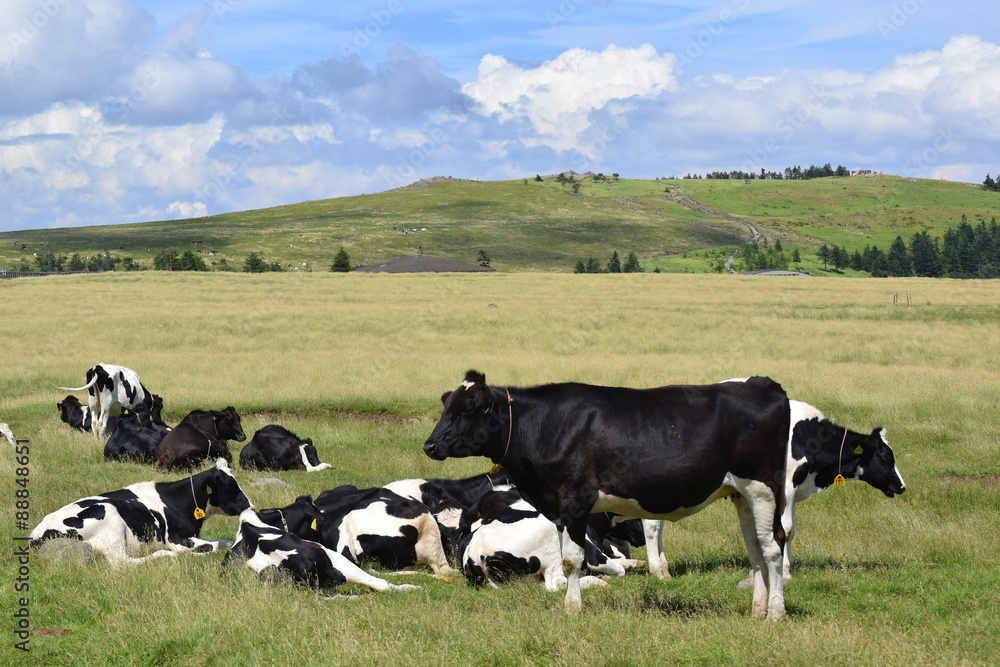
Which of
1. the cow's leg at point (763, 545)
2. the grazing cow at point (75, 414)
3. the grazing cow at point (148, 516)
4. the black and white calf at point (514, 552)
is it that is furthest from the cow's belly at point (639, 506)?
the grazing cow at point (75, 414)

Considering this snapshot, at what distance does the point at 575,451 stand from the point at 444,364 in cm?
2241

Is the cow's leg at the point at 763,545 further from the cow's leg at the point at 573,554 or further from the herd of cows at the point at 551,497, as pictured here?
the cow's leg at the point at 573,554

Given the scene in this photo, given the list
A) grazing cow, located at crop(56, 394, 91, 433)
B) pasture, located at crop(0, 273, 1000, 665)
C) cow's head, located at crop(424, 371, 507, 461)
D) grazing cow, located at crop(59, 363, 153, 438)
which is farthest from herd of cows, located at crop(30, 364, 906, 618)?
grazing cow, located at crop(56, 394, 91, 433)

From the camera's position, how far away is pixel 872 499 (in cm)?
1423

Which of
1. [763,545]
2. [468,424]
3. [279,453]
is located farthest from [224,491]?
[763,545]

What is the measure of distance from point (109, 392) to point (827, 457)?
1586 cm

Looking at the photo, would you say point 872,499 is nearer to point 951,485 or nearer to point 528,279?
point 951,485

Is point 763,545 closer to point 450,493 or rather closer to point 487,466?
point 450,493

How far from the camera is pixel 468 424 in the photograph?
8.75 meters

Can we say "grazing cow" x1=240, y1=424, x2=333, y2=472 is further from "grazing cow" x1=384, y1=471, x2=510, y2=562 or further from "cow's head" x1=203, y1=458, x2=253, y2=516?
"grazing cow" x1=384, y1=471, x2=510, y2=562

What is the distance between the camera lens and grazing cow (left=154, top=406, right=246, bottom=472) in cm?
1689

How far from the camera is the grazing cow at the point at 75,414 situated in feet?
70.1

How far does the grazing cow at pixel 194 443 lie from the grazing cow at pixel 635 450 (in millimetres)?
9541

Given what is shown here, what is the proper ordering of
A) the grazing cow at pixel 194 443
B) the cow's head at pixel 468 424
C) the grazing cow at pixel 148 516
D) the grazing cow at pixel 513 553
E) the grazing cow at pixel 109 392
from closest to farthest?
the cow's head at pixel 468 424 < the grazing cow at pixel 513 553 < the grazing cow at pixel 148 516 < the grazing cow at pixel 194 443 < the grazing cow at pixel 109 392
